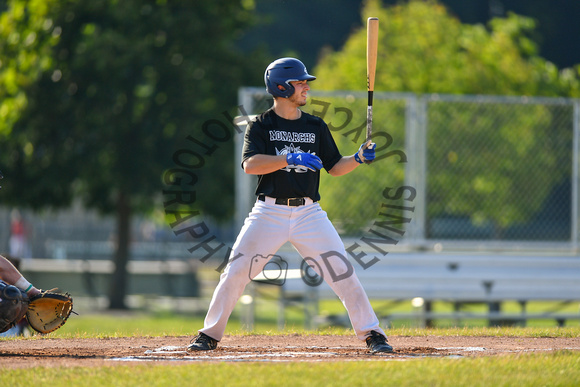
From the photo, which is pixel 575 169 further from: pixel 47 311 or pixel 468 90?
pixel 468 90

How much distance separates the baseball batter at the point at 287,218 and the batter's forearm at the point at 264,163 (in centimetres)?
9

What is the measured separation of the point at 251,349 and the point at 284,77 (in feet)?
6.55

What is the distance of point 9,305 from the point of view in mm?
6070

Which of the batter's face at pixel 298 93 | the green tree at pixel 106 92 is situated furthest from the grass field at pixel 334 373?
the green tree at pixel 106 92

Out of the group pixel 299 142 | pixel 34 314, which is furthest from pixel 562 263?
pixel 34 314

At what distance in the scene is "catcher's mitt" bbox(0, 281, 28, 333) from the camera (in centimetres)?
606

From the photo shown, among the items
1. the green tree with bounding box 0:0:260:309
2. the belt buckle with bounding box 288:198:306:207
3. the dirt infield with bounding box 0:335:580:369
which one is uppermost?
the green tree with bounding box 0:0:260:309

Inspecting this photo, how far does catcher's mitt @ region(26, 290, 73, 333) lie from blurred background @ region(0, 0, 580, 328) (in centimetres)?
432

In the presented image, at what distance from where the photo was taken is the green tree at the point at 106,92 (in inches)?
691

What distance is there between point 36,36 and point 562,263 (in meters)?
11.0

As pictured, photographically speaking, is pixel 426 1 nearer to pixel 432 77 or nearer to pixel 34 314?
pixel 432 77

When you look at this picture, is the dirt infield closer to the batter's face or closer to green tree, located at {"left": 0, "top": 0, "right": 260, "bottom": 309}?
the batter's face

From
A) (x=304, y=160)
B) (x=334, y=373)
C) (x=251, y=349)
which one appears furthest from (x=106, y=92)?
(x=334, y=373)

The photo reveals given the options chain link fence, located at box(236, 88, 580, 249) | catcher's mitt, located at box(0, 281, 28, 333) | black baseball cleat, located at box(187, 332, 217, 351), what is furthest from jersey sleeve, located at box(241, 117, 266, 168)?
chain link fence, located at box(236, 88, 580, 249)
